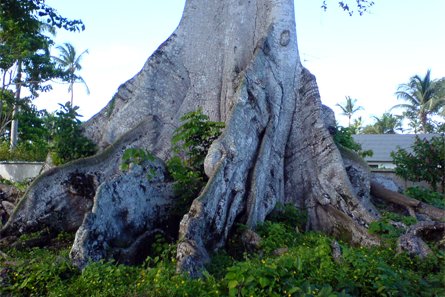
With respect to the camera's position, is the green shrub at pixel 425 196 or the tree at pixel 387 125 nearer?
the green shrub at pixel 425 196

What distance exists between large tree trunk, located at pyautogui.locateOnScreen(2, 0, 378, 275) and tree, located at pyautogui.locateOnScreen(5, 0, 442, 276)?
0.06 ft

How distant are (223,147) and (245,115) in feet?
2.98

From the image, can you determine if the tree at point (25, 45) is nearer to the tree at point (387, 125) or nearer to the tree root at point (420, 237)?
the tree root at point (420, 237)

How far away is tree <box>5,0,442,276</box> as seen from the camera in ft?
23.4

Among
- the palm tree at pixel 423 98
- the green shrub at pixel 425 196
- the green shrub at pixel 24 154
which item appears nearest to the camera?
the green shrub at pixel 425 196

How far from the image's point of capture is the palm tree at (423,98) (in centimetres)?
3853

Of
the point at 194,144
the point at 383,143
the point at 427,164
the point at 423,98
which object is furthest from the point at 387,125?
the point at 194,144

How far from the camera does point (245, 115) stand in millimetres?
8414

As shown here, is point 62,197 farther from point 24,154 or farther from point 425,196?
point 24,154

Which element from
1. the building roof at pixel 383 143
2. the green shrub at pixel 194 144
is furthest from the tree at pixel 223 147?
the building roof at pixel 383 143

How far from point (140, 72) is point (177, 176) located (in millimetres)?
2906

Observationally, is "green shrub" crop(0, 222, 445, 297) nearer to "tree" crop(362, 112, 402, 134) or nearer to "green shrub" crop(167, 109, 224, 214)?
"green shrub" crop(167, 109, 224, 214)

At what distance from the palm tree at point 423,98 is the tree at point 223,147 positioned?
29.9 meters

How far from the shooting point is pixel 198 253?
618 cm
